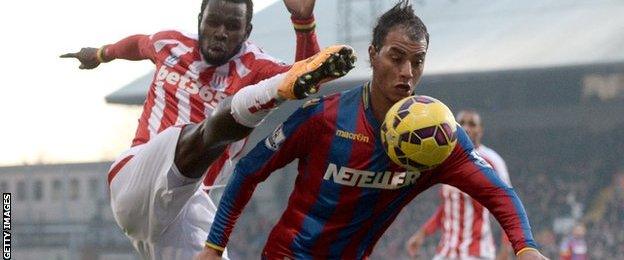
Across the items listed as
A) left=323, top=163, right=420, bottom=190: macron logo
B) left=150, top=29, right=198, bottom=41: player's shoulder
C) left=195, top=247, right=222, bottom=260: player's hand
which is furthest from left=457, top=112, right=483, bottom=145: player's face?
left=195, top=247, right=222, bottom=260: player's hand

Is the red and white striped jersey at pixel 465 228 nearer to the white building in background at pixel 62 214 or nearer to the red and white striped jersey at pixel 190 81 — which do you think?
the red and white striped jersey at pixel 190 81

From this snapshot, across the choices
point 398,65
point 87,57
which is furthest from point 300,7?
point 87,57

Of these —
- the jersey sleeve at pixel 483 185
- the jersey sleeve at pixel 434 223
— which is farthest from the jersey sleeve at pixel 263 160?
the jersey sleeve at pixel 434 223

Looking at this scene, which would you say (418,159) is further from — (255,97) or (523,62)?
(523,62)

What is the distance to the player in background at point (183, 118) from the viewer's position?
7406 mm

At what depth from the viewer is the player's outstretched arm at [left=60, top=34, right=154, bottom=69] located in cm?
816

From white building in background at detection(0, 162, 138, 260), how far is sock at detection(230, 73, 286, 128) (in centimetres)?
1767

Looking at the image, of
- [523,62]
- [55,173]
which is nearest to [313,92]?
[55,173]

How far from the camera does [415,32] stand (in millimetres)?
6277

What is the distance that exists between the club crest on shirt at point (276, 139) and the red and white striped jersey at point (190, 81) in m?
1.41

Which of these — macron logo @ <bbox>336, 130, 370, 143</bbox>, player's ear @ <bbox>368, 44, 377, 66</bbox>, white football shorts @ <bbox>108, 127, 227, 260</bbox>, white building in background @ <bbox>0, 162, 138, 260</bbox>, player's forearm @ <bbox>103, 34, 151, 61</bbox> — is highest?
player's ear @ <bbox>368, 44, 377, 66</bbox>

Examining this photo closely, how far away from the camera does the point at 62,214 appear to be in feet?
104

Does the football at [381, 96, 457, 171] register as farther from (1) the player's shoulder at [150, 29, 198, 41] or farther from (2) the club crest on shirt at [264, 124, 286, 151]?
(1) the player's shoulder at [150, 29, 198, 41]

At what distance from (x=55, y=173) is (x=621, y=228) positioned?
1195cm
